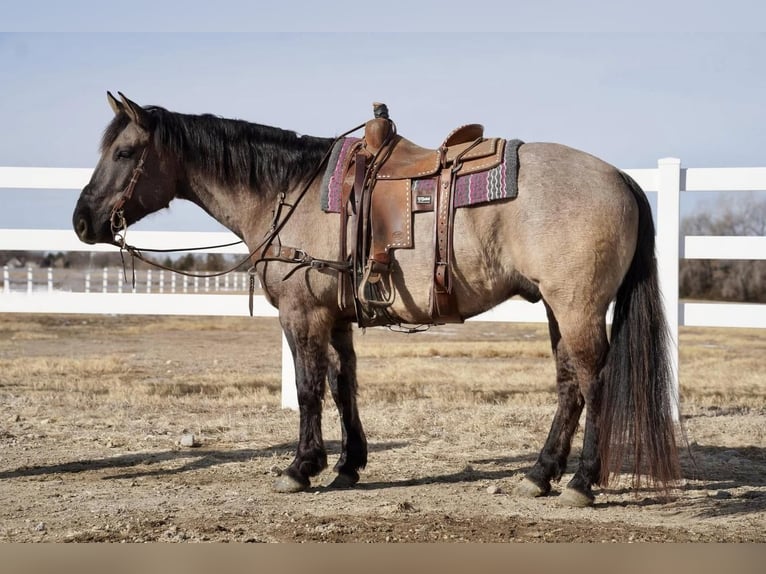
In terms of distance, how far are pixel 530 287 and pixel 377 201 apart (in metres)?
0.94

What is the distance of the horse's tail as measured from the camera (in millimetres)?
4090

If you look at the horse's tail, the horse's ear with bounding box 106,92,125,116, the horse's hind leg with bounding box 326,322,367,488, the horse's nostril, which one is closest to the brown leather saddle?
the horse's hind leg with bounding box 326,322,367,488

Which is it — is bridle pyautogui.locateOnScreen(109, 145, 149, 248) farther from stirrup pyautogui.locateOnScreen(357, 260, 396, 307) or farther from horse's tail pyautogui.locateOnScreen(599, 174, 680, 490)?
horse's tail pyautogui.locateOnScreen(599, 174, 680, 490)

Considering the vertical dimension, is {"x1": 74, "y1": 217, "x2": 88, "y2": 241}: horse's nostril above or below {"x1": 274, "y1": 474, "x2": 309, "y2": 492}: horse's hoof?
above

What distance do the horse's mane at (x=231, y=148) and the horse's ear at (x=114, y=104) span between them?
0.03 m

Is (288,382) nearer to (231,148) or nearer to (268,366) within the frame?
(231,148)

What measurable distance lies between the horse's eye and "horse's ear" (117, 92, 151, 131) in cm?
17

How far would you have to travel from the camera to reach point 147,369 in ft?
37.2

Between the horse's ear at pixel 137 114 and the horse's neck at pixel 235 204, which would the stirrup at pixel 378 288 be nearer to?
the horse's neck at pixel 235 204

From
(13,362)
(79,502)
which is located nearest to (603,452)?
(79,502)

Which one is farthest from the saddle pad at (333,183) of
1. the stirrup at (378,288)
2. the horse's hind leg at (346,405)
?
the horse's hind leg at (346,405)

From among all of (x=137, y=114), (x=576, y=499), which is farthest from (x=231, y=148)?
(x=576, y=499)

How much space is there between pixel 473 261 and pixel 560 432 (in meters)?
1.10

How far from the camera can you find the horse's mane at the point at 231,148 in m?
4.69
